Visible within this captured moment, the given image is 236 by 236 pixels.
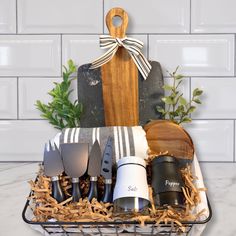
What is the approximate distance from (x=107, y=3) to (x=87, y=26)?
77 millimetres

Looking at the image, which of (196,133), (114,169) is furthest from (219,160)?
(114,169)

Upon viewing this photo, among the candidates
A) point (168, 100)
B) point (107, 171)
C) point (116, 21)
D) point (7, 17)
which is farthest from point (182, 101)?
point (7, 17)

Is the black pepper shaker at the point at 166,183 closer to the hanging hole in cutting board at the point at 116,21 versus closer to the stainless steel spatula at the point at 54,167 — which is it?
the stainless steel spatula at the point at 54,167

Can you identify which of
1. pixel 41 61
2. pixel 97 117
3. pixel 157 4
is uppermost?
pixel 157 4

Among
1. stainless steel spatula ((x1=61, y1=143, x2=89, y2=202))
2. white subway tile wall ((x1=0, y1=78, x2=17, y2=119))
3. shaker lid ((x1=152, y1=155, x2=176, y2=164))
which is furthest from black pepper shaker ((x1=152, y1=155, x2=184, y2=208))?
white subway tile wall ((x1=0, y1=78, x2=17, y2=119))

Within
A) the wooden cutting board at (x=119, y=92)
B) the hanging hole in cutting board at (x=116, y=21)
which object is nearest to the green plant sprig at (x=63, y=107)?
the wooden cutting board at (x=119, y=92)

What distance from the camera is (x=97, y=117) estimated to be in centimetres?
97

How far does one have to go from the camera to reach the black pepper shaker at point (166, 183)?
0.60m

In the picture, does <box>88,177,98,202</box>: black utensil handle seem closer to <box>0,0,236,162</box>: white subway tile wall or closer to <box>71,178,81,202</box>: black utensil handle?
<box>71,178,81,202</box>: black utensil handle

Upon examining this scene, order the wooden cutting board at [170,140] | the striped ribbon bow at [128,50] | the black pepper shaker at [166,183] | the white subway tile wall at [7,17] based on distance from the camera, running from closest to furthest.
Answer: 1. the black pepper shaker at [166,183]
2. the wooden cutting board at [170,140]
3. the striped ribbon bow at [128,50]
4. the white subway tile wall at [7,17]

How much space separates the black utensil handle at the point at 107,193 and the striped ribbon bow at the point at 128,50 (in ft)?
1.22

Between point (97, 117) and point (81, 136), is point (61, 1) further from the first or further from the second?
point (81, 136)

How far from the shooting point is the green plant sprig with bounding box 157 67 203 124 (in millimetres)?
947

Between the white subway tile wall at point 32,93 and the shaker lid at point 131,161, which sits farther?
the white subway tile wall at point 32,93
